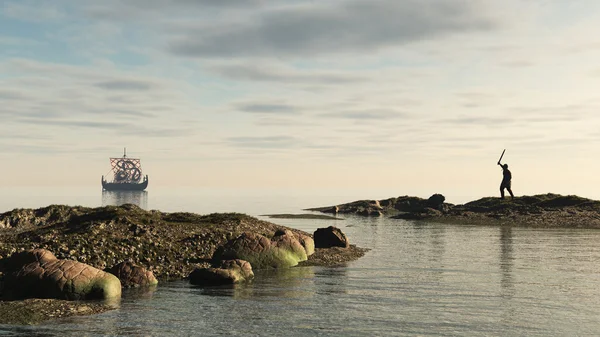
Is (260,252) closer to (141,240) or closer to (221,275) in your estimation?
(221,275)

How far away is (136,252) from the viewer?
1372 inches

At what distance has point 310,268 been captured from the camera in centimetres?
3572

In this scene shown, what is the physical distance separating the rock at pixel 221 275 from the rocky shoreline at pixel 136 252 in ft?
0.18

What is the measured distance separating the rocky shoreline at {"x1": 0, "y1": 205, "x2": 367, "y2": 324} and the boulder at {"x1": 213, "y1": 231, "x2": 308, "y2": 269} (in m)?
0.06

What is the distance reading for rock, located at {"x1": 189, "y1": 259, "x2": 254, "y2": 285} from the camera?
29750mm

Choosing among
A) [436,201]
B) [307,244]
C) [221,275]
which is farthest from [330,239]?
[436,201]

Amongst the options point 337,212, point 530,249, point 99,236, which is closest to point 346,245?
point 530,249

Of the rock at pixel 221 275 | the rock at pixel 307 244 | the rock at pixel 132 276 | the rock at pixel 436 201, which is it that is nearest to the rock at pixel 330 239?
the rock at pixel 307 244

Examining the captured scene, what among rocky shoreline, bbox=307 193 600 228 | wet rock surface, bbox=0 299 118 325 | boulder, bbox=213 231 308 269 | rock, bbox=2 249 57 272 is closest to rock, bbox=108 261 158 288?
rock, bbox=2 249 57 272

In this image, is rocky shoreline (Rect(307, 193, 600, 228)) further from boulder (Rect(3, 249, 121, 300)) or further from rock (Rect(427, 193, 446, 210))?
boulder (Rect(3, 249, 121, 300))

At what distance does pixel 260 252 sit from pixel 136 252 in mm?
7530

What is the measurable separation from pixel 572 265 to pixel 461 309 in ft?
54.5

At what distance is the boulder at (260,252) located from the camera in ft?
116

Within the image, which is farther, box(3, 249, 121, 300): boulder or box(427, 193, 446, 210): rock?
box(427, 193, 446, 210): rock
